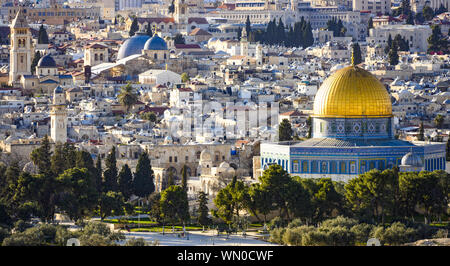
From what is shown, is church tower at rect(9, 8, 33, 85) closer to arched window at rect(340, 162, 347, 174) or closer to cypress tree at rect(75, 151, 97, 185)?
cypress tree at rect(75, 151, 97, 185)

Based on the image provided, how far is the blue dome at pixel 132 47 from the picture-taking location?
111m

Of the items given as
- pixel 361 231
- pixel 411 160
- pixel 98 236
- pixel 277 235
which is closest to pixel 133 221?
pixel 277 235

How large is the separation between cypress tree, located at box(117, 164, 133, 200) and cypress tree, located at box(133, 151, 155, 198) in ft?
0.64

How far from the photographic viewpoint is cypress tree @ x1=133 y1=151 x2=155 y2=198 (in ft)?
192

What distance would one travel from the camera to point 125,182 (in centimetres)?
5859

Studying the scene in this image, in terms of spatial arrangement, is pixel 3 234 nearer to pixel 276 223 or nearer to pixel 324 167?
pixel 276 223

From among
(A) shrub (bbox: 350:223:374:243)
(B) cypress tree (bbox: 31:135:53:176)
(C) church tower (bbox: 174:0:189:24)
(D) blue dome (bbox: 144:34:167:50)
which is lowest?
(A) shrub (bbox: 350:223:374:243)

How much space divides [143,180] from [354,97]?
899 cm

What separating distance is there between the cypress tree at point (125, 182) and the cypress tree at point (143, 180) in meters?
0.20

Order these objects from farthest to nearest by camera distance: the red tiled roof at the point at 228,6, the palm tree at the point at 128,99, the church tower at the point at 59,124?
the red tiled roof at the point at 228,6
the palm tree at the point at 128,99
the church tower at the point at 59,124

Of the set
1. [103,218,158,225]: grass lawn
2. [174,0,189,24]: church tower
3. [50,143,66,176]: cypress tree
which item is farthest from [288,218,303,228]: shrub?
[174,0,189,24]: church tower

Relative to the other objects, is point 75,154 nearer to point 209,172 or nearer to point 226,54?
point 209,172

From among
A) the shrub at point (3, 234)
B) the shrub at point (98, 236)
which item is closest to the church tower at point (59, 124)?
the shrub at point (98, 236)

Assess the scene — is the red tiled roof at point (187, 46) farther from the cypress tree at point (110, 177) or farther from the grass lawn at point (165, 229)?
A: the grass lawn at point (165, 229)
